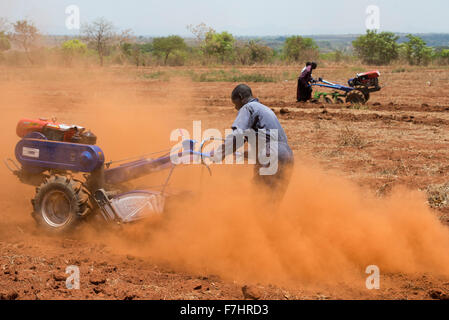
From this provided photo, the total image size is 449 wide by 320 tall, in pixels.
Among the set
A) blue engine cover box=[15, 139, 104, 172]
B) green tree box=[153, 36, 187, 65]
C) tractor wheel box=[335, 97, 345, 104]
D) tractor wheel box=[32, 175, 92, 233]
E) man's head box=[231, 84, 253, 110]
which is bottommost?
tractor wheel box=[32, 175, 92, 233]

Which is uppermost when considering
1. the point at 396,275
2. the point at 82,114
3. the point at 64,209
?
the point at 82,114

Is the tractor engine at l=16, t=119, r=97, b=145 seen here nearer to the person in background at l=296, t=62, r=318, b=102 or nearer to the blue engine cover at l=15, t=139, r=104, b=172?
the blue engine cover at l=15, t=139, r=104, b=172

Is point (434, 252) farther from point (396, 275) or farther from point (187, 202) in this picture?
point (187, 202)

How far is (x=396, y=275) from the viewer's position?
4.94 metres

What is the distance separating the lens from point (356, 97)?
16969 millimetres

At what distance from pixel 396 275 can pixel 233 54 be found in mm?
45028

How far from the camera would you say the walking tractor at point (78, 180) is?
5.52 metres

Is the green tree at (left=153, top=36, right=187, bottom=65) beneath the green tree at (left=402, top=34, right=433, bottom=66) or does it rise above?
above

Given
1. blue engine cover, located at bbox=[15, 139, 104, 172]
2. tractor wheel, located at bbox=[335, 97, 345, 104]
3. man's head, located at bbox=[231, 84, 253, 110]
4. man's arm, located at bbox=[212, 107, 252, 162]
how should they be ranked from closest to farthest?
man's arm, located at bbox=[212, 107, 252, 162]
man's head, located at bbox=[231, 84, 253, 110]
blue engine cover, located at bbox=[15, 139, 104, 172]
tractor wheel, located at bbox=[335, 97, 345, 104]

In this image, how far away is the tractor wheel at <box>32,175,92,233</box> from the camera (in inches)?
221

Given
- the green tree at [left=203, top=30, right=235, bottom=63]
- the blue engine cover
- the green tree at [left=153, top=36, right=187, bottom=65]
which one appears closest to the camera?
the blue engine cover

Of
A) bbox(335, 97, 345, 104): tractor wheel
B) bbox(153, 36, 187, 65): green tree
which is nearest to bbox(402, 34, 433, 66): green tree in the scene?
bbox(335, 97, 345, 104): tractor wheel

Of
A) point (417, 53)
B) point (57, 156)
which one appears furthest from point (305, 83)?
point (417, 53)

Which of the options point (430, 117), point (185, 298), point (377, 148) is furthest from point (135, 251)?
point (430, 117)
